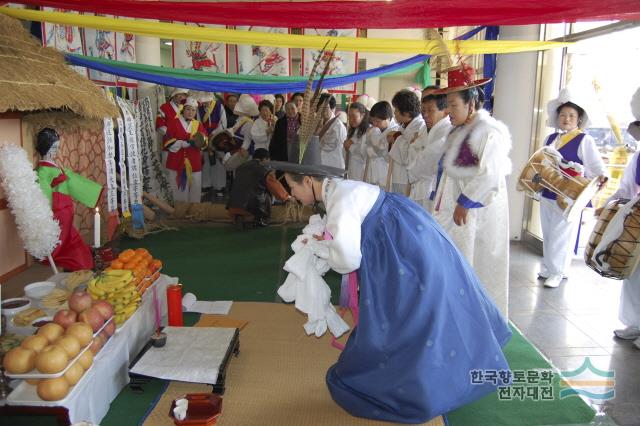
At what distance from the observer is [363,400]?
2.21 metres

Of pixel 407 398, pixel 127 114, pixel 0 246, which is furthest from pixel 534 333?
pixel 127 114

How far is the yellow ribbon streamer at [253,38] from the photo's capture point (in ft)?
10.4

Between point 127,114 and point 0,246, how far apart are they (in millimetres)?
1914

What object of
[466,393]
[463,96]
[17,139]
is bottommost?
[466,393]

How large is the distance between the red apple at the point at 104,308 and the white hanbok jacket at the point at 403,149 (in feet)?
9.12

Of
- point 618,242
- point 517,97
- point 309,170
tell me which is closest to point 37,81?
point 309,170

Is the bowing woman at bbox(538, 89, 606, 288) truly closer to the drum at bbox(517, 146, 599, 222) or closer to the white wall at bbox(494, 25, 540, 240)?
the drum at bbox(517, 146, 599, 222)

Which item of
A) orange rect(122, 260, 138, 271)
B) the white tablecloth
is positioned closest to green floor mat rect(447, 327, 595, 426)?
the white tablecloth

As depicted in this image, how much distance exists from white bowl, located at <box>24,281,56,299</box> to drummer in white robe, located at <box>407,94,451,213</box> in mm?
2534

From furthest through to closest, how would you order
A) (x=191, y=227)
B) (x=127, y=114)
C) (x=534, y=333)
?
(x=191, y=227) < (x=127, y=114) < (x=534, y=333)

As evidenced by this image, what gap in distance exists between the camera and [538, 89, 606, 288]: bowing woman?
156 inches

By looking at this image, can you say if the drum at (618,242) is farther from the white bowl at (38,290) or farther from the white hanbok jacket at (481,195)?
the white bowl at (38,290)

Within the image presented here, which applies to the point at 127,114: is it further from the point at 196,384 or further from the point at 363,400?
the point at 363,400

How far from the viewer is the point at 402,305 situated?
2.07 m
